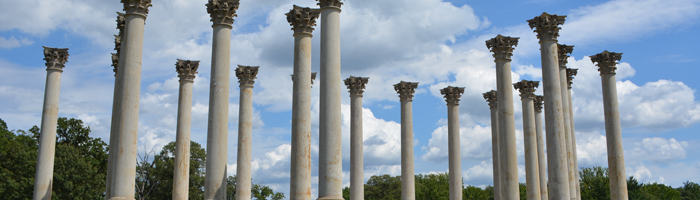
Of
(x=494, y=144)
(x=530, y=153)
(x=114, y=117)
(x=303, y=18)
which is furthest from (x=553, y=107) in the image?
(x=114, y=117)

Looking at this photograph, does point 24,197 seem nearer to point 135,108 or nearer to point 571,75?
point 135,108

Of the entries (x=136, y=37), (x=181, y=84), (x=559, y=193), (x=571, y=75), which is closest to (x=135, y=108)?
(x=136, y=37)

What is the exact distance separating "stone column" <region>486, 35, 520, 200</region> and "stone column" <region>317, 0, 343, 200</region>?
21544mm

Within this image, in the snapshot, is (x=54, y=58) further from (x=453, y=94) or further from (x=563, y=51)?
(x=563, y=51)

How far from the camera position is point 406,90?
7481cm

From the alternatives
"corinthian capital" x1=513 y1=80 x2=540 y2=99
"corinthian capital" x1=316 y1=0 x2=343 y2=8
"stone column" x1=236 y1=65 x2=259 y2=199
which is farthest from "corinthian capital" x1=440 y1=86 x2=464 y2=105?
"corinthian capital" x1=316 y1=0 x2=343 y2=8

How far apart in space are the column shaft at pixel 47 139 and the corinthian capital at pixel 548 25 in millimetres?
50788

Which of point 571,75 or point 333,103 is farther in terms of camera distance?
point 571,75

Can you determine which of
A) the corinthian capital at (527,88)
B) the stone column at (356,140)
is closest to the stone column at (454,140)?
the corinthian capital at (527,88)

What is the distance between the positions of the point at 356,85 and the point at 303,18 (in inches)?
1018

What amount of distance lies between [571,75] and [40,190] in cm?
6465

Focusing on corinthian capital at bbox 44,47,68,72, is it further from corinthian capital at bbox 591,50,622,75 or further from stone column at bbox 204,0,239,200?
corinthian capital at bbox 591,50,622,75

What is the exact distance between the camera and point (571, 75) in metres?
73.0

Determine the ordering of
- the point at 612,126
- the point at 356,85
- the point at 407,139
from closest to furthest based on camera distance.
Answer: the point at 612,126
the point at 356,85
the point at 407,139
